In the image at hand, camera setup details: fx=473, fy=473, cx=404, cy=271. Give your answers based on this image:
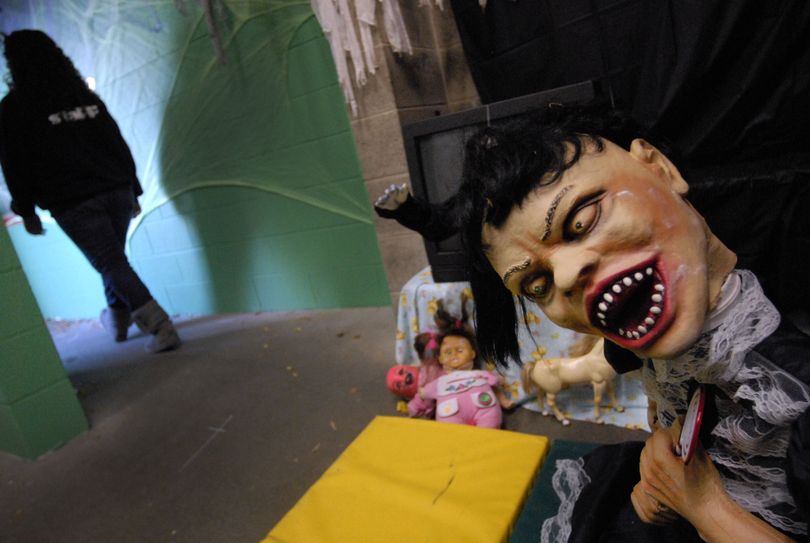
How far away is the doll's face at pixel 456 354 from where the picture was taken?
1.64 meters

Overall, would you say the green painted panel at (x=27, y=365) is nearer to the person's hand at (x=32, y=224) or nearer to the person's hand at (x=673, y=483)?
the person's hand at (x=32, y=224)

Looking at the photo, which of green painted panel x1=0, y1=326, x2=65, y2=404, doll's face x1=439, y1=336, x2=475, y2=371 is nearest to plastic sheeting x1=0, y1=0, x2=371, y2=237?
doll's face x1=439, y1=336, x2=475, y2=371

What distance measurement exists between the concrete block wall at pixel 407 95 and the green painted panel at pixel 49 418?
1517mm

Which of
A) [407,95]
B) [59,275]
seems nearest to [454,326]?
[407,95]

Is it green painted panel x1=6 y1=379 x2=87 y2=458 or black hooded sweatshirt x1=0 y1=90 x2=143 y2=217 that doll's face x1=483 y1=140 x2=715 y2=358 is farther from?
black hooded sweatshirt x1=0 y1=90 x2=143 y2=217

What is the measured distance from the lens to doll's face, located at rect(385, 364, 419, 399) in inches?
67.5

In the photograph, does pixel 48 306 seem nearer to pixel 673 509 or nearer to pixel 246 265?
pixel 246 265

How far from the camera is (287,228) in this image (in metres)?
3.00

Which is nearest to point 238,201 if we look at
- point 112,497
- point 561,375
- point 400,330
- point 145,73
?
point 145,73

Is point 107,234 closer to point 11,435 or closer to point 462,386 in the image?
point 11,435

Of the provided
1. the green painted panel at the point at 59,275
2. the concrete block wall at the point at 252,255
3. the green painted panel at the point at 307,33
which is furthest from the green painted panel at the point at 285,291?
the green painted panel at the point at 59,275

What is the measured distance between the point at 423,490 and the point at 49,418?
1.70m

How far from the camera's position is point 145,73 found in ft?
9.98

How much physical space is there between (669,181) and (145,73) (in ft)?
11.0
